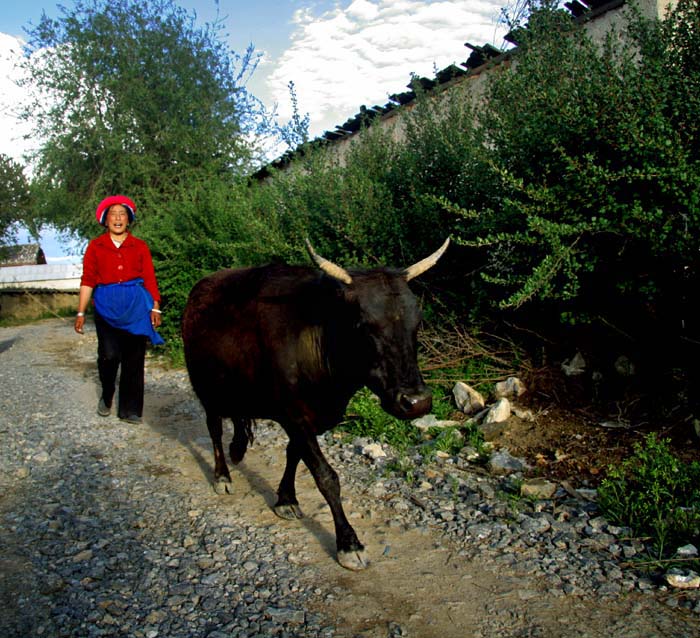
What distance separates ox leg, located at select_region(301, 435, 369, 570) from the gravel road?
0.08 metres

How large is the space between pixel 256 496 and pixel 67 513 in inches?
51.2

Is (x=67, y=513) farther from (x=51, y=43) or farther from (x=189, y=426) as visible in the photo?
(x=51, y=43)

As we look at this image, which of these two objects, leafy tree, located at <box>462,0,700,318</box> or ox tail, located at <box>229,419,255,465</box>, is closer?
leafy tree, located at <box>462,0,700,318</box>

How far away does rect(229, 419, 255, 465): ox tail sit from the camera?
508 cm

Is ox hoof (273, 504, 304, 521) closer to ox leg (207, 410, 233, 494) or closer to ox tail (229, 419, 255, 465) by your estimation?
ox leg (207, 410, 233, 494)

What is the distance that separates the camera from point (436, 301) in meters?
6.86

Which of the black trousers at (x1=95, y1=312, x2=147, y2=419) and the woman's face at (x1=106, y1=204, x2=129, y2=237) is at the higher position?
the woman's face at (x1=106, y1=204, x2=129, y2=237)

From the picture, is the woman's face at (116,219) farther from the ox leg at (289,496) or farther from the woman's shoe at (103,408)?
the ox leg at (289,496)

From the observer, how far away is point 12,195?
4722 cm

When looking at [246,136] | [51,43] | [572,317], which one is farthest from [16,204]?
[572,317]

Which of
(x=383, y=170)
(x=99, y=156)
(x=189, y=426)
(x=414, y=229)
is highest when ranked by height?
(x=99, y=156)

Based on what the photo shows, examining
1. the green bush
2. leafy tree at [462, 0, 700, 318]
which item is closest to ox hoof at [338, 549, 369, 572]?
the green bush

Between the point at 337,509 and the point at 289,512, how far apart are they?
2.27 ft

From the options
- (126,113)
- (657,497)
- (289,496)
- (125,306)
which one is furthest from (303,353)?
(126,113)
